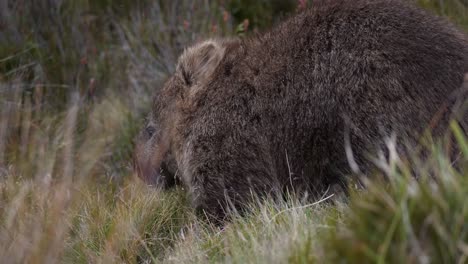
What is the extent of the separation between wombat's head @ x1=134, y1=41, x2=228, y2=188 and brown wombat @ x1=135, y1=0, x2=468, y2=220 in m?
0.01

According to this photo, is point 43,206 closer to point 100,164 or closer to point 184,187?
point 184,187

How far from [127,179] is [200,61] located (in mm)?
1138

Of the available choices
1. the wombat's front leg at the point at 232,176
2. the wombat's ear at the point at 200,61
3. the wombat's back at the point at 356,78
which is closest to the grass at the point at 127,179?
the wombat's front leg at the point at 232,176

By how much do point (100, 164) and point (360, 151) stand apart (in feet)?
10.1

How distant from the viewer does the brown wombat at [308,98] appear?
172 inches

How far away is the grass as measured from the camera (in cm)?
261

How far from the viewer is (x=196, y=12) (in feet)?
27.9

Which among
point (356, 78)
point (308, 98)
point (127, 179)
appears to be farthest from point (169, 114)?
point (356, 78)

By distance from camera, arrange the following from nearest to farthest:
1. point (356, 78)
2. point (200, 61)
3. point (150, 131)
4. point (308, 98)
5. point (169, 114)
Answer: point (356, 78)
point (308, 98)
point (200, 61)
point (169, 114)
point (150, 131)

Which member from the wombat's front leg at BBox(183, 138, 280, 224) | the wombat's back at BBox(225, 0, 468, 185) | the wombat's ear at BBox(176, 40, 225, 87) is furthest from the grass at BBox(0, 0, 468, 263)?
the wombat's ear at BBox(176, 40, 225, 87)

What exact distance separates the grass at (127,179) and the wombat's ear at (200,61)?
88cm

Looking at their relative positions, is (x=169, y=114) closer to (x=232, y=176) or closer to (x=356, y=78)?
(x=232, y=176)

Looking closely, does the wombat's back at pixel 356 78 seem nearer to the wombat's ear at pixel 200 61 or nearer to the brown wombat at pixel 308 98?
the brown wombat at pixel 308 98

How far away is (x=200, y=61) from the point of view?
5.55m
